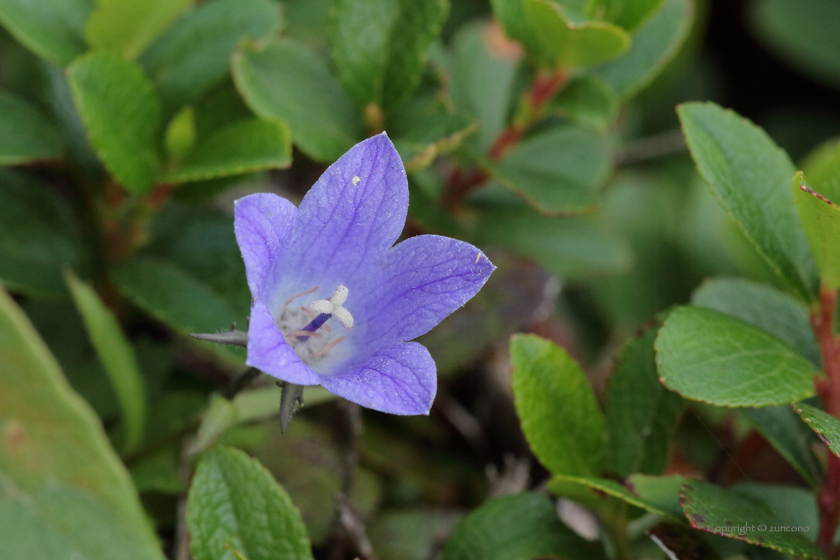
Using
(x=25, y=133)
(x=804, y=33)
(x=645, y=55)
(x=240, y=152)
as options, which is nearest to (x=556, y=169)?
(x=645, y=55)

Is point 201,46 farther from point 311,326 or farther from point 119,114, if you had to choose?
point 311,326

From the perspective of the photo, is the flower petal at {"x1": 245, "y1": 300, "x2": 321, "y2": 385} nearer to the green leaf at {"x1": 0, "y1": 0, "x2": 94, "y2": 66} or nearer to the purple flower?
the purple flower

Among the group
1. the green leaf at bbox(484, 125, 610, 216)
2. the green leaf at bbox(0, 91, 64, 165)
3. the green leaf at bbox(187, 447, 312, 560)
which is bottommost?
the green leaf at bbox(187, 447, 312, 560)

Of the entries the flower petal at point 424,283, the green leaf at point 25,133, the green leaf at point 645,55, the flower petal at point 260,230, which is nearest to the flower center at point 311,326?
the flower petal at point 424,283

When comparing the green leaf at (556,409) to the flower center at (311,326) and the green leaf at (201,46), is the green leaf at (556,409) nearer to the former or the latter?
the flower center at (311,326)

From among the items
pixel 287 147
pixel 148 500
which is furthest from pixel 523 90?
pixel 148 500

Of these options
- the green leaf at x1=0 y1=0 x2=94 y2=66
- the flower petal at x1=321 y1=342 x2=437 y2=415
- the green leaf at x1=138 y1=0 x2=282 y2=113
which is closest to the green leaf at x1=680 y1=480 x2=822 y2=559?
the flower petal at x1=321 y1=342 x2=437 y2=415
